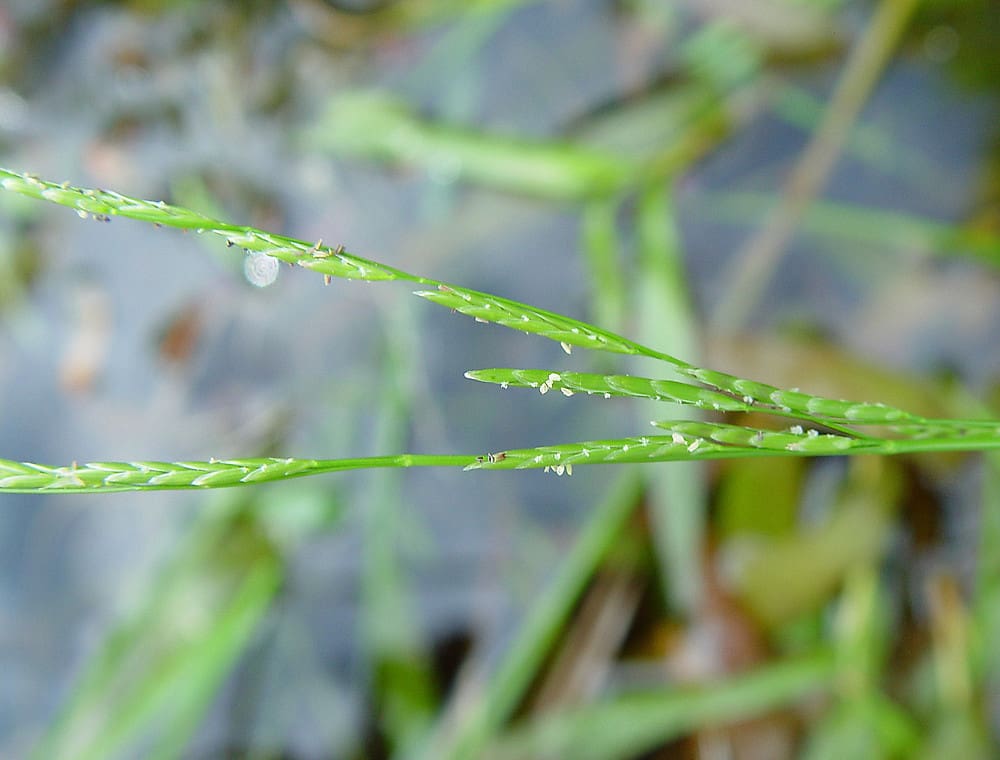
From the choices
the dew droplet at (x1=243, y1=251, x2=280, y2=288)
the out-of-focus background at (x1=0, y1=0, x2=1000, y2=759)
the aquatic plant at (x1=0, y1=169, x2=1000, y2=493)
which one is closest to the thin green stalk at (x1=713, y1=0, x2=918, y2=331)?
the out-of-focus background at (x1=0, y1=0, x2=1000, y2=759)

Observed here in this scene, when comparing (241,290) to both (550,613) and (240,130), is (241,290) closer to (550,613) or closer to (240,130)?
(240,130)

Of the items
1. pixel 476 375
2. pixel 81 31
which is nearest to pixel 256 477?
pixel 476 375

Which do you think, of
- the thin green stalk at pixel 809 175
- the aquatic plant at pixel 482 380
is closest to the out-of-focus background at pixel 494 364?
the thin green stalk at pixel 809 175

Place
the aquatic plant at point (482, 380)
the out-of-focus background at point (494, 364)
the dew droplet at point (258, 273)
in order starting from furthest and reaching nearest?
the dew droplet at point (258, 273) → the out-of-focus background at point (494, 364) → the aquatic plant at point (482, 380)

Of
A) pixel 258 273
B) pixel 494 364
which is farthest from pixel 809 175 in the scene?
pixel 258 273

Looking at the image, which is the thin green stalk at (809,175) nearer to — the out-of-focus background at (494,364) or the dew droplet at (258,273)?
the out-of-focus background at (494,364)

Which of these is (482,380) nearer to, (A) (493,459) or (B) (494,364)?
(A) (493,459)

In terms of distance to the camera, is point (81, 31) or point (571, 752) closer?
point (571, 752)

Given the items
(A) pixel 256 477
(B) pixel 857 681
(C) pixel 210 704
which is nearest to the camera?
(A) pixel 256 477
